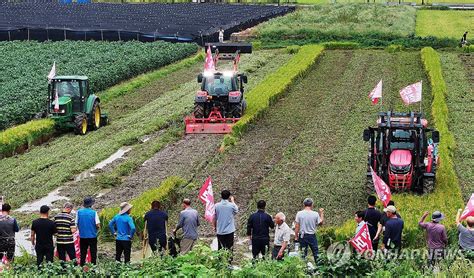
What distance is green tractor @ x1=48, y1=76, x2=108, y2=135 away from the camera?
3344 centimetres

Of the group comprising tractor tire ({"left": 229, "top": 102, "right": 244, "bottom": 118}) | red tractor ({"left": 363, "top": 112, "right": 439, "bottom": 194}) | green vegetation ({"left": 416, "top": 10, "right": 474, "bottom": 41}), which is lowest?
green vegetation ({"left": 416, "top": 10, "right": 474, "bottom": 41})

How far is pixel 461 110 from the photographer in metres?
36.8

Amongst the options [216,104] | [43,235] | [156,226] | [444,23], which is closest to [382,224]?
[156,226]

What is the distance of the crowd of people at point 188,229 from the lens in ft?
55.2

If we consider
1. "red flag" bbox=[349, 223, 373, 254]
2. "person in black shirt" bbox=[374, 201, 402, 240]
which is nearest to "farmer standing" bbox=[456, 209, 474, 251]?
"person in black shirt" bbox=[374, 201, 402, 240]

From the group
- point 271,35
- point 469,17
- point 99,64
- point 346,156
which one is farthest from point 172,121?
point 469,17

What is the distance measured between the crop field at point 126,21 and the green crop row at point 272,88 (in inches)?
519

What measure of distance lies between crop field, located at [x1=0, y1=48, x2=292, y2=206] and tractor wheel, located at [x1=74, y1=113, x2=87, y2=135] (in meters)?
0.32

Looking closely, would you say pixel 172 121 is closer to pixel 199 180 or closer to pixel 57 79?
pixel 57 79

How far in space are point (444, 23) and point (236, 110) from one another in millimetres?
52608

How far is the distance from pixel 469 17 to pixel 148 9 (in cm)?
3059

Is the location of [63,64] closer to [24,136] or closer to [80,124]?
[80,124]

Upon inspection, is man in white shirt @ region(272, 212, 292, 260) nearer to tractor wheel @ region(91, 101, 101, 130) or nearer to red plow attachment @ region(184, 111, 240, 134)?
red plow attachment @ region(184, 111, 240, 134)

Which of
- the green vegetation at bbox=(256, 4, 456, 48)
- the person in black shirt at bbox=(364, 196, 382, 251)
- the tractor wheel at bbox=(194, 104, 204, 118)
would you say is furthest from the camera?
the green vegetation at bbox=(256, 4, 456, 48)
